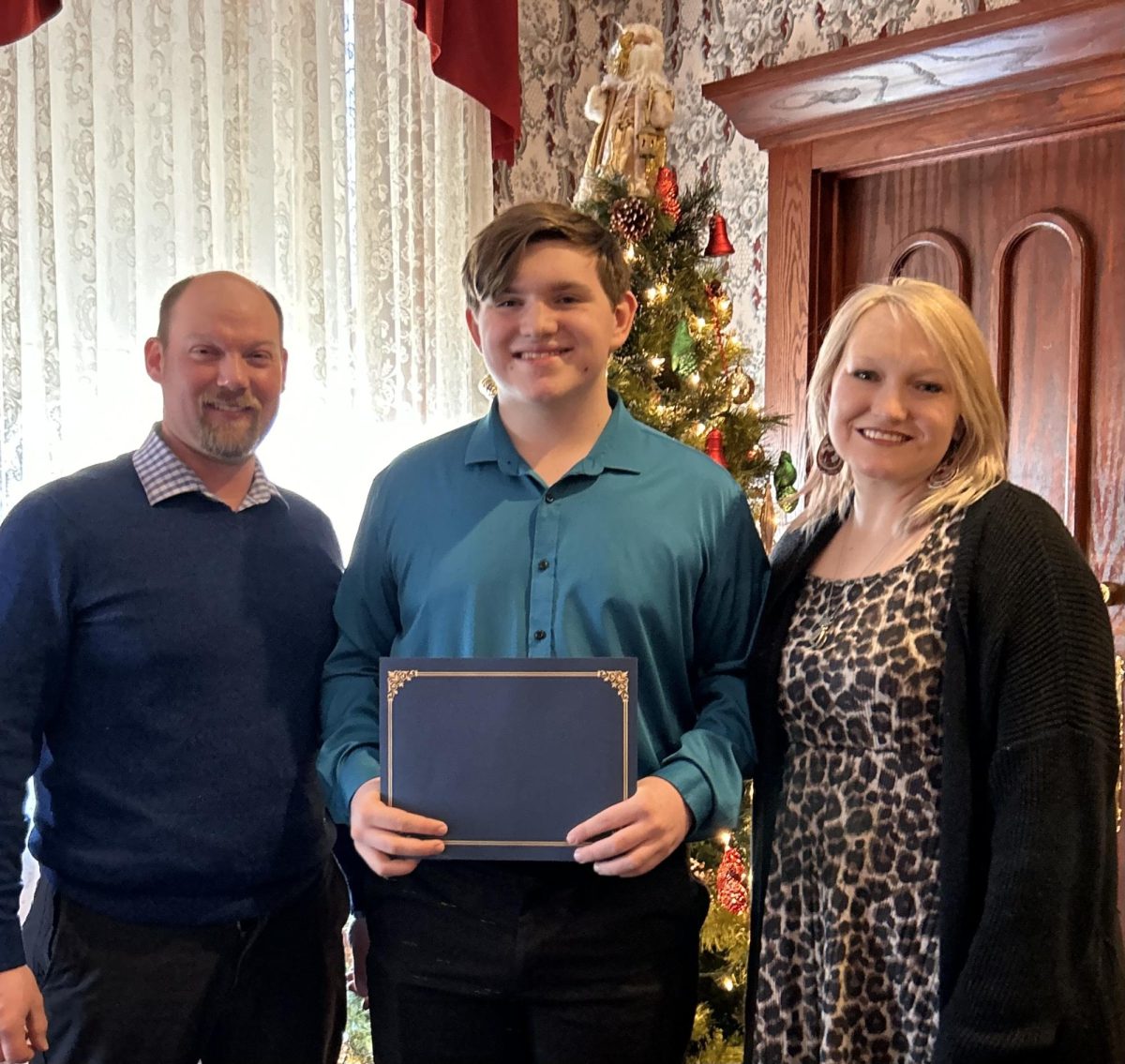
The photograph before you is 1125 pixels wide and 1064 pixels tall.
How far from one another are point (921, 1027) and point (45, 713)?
1.21m

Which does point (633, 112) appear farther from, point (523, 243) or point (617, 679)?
point (617, 679)

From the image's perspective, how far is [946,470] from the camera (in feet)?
4.93

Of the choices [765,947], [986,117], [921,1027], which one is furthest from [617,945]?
[986,117]

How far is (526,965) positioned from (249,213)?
2120 mm

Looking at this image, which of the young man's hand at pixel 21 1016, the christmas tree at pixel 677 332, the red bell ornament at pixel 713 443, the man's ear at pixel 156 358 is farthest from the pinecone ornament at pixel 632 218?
the young man's hand at pixel 21 1016

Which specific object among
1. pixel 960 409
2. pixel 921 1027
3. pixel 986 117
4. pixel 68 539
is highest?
pixel 986 117

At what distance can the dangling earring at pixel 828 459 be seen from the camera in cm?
164

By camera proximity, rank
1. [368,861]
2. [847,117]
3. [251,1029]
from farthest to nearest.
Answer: [847,117], [251,1029], [368,861]

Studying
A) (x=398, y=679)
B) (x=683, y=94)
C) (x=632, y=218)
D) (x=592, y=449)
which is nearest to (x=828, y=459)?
(x=592, y=449)

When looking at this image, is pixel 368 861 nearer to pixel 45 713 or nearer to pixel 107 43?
pixel 45 713

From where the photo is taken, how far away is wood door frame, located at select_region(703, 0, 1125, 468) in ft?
8.71

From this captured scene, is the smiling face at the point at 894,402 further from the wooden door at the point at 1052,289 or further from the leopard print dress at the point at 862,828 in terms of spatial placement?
the wooden door at the point at 1052,289

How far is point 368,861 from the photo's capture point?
54.7 inches

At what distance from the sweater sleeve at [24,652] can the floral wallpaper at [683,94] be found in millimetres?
2213
